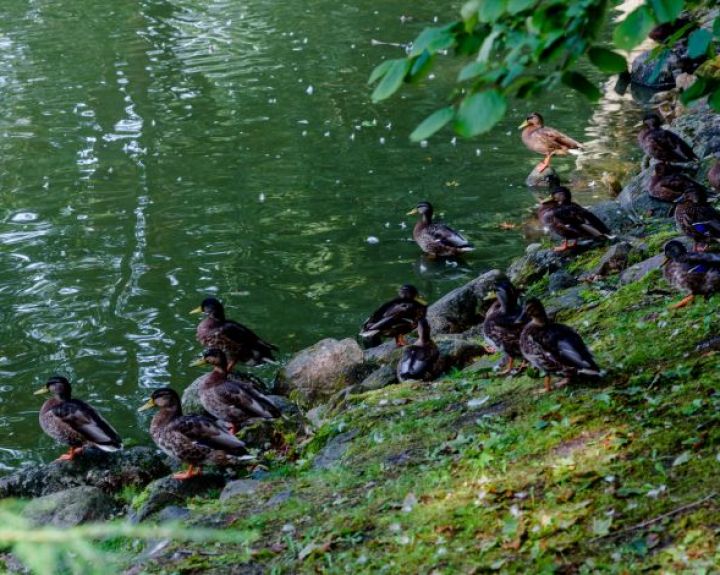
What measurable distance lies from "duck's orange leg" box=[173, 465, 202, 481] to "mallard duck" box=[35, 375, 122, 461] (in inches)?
42.8

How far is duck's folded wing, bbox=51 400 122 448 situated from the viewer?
34.3ft

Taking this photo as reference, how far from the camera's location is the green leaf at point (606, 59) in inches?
169

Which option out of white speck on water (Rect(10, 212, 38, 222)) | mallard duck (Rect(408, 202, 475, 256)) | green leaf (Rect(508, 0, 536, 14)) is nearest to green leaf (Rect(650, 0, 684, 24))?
green leaf (Rect(508, 0, 536, 14))

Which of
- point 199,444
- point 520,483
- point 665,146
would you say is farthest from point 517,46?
point 665,146

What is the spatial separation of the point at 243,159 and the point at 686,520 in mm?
15365

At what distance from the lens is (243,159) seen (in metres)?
19.9

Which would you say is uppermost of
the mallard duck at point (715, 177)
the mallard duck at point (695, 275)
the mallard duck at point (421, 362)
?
the mallard duck at point (695, 275)

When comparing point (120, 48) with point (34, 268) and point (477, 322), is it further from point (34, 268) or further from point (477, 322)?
point (477, 322)

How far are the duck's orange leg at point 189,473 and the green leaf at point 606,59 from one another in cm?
632

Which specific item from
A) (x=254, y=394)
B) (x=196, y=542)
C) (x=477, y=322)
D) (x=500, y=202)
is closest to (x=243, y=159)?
(x=500, y=202)

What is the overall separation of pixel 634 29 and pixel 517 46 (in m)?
0.46

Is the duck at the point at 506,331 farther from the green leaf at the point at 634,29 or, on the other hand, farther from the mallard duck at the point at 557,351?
the green leaf at the point at 634,29

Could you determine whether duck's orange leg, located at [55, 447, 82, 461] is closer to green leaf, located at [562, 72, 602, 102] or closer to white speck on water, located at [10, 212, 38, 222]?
white speck on water, located at [10, 212, 38, 222]

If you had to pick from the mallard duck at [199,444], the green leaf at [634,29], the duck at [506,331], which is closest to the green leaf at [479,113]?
the green leaf at [634,29]
